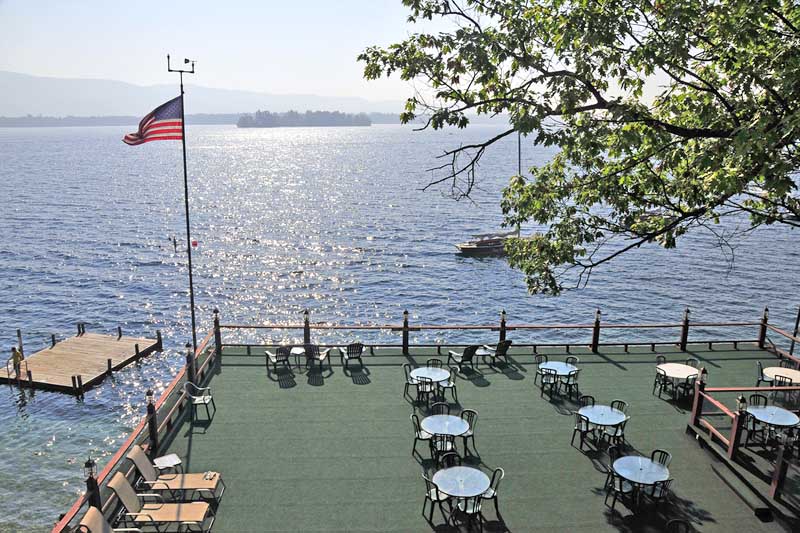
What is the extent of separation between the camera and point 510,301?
4806 centimetres

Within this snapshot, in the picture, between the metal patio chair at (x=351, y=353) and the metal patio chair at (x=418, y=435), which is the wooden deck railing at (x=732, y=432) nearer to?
the metal patio chair at (x=418, y=435)

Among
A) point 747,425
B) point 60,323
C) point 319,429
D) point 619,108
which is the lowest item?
point 60,323

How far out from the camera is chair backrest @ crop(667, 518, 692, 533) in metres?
10.0

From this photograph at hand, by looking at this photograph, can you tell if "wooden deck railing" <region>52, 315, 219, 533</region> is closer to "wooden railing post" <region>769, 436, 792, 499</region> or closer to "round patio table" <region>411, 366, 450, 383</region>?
"round patio table" <region>411, 366, 450, 383</region>

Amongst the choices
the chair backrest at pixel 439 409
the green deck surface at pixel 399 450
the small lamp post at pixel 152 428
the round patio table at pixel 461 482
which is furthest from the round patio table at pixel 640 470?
the small lamp post at pixel 152 428

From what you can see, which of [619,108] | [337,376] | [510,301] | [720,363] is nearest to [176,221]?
[510,301]

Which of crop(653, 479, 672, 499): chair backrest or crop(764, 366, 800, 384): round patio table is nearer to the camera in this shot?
crop(653, 479, 672, 499): chair backrest

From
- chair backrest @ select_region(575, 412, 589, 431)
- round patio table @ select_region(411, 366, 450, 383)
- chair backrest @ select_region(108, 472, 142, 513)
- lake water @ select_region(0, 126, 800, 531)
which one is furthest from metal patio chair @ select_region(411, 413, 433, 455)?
lake water @ select_region(0, 126, 800, 531)

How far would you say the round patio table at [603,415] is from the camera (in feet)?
44.0

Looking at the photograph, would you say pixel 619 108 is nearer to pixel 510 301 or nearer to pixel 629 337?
pixel 629 337

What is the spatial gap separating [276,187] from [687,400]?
118m

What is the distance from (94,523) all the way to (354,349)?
32.3 ft

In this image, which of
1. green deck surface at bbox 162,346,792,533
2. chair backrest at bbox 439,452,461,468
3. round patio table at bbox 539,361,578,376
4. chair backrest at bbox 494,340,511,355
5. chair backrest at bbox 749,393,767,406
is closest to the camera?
green deck surface at bbox 162,346,792,533

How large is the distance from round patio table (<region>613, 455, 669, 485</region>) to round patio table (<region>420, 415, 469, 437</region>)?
3.27 m
